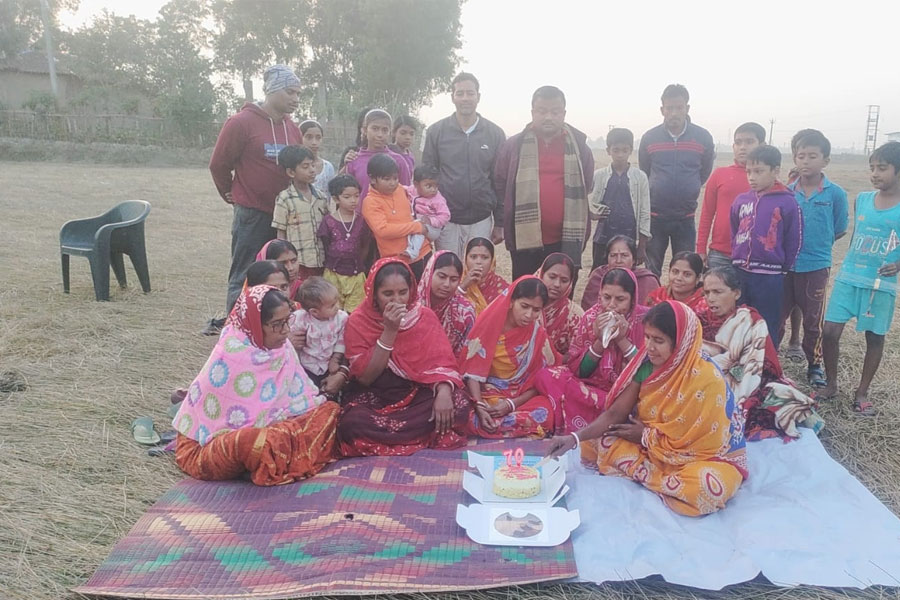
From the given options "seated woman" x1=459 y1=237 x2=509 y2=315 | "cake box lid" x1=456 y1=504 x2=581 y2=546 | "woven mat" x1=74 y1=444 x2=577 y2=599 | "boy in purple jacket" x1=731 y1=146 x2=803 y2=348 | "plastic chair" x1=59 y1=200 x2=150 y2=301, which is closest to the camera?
"woven mat" x1=74 y1=444 x2=577 y2=599

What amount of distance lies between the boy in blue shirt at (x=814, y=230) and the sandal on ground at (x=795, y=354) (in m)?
0.40

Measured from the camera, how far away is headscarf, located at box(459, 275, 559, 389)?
12.2 feet

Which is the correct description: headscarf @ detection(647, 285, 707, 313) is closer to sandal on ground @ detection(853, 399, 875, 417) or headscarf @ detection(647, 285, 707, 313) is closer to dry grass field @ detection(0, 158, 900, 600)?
dry grass field @ detection(0, 158, 900, 600)

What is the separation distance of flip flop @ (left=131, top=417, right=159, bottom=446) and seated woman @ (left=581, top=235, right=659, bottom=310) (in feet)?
9.46

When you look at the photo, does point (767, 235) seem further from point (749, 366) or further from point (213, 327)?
point (213, 327)

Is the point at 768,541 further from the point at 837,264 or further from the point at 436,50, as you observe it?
the point at 436,50

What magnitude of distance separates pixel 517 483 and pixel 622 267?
1900mm

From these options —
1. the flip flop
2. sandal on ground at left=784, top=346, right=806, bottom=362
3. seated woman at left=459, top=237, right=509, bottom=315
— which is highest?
seated woman at left=459, top=237, right=509, bottom=315

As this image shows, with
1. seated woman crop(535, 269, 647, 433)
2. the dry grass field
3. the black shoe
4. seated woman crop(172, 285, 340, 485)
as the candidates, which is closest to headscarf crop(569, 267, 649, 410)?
seated woman crop(535, 269, 647, 433)

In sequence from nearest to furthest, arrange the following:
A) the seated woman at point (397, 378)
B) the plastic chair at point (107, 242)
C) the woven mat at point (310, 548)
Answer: the woven mat at point (310, 548), the seated woman at point (397, 378), the plastic chair at point (107, 242)

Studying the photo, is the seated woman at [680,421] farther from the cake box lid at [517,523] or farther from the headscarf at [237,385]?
the headscarf at [237,385]

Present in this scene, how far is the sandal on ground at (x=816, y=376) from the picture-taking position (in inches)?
170

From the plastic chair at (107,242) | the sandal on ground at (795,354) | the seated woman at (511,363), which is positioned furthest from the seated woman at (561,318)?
the plastic chair at (107,242)

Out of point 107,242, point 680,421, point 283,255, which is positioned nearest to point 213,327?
point 107,242
